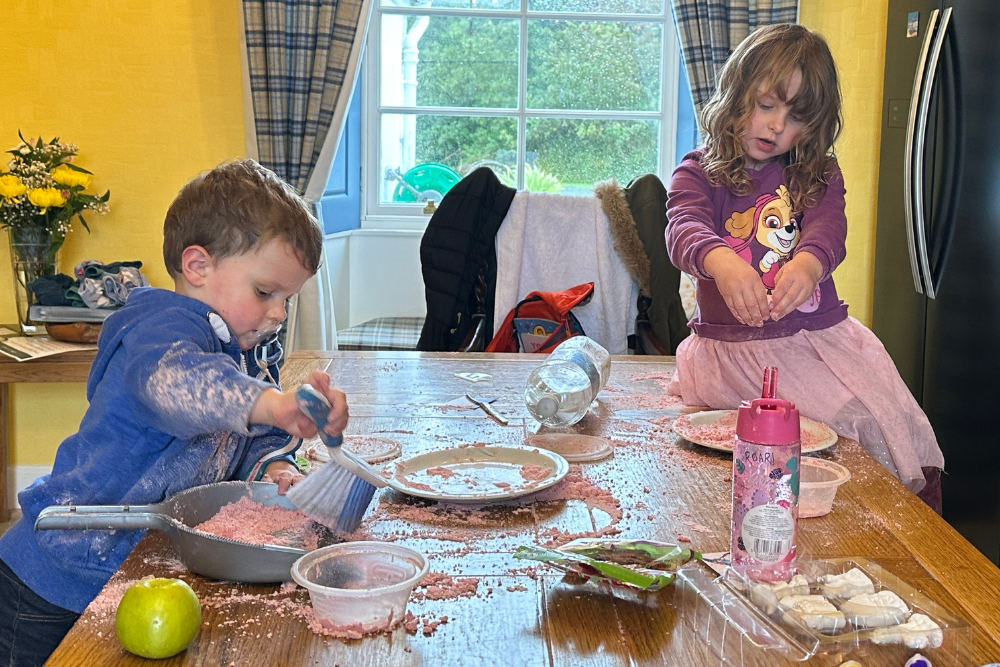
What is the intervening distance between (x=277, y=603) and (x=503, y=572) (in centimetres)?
21

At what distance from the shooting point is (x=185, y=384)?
3.33 ft

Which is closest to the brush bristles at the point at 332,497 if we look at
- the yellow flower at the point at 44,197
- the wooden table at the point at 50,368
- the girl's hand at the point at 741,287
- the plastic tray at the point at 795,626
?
the plastic tray at the point at 795,626

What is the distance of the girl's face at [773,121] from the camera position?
173cm

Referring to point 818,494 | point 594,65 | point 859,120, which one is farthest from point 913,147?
point 818,494

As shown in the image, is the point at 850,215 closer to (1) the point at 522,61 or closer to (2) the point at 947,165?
(2) the point at 947,165

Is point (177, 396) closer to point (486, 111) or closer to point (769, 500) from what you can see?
point (769, 500)

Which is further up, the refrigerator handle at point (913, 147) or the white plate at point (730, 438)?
the refrigerator handle at point (913, 147)

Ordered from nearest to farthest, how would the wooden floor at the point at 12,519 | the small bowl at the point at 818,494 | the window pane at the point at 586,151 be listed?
the small bowl at the point at 818,494 < the wooden floor at the point at 12,519 < the window pane at the point at 586,151

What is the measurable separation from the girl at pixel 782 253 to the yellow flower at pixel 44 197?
2241mm

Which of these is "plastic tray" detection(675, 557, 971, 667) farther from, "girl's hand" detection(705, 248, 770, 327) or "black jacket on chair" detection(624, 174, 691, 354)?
"black jacket on chair" detection(624, 174, 691, 354)

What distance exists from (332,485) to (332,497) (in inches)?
0.6

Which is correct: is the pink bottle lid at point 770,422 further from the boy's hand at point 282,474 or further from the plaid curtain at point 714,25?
the plaid curtain at point 714,25

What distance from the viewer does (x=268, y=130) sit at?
3.49 meters

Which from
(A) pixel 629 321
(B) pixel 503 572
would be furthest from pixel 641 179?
(B) pixel 503 572
